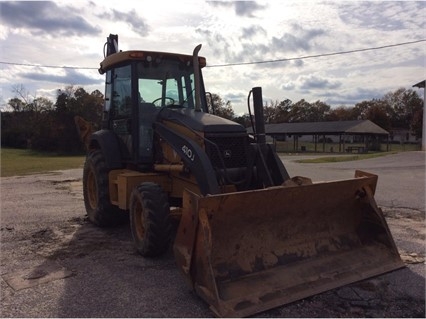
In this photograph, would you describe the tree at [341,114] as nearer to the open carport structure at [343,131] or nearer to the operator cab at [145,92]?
the open carport structure at [343,131]

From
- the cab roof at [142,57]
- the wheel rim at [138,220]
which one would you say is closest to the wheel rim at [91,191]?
the cab roof at [142,57]

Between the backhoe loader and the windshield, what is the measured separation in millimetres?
17

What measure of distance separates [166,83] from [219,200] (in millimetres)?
3112

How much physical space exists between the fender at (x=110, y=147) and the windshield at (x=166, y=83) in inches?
41.7

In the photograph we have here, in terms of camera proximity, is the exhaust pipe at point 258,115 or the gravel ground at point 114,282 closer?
the gravel ground at point 114,282

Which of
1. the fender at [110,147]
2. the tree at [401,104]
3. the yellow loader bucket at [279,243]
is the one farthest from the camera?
the tree at [401,104]

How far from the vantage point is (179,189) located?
6.38 meters

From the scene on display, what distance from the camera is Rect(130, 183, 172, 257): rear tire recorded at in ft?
18.0

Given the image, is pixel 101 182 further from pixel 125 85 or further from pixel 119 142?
pixel 125 85

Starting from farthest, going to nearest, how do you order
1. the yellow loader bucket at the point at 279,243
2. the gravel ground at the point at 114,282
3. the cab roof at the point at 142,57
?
the cab roof at the point at 142,57, the yellow loader bucket at the point at 279,243, the gravel ground at the point at 114,282

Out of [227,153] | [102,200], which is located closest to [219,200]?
[227,153]

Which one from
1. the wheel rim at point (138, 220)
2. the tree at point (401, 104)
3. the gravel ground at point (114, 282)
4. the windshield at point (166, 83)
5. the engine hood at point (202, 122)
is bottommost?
the gravel ground at point (114, 282)

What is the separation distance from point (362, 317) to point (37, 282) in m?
3.55

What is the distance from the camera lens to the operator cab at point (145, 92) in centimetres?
684
